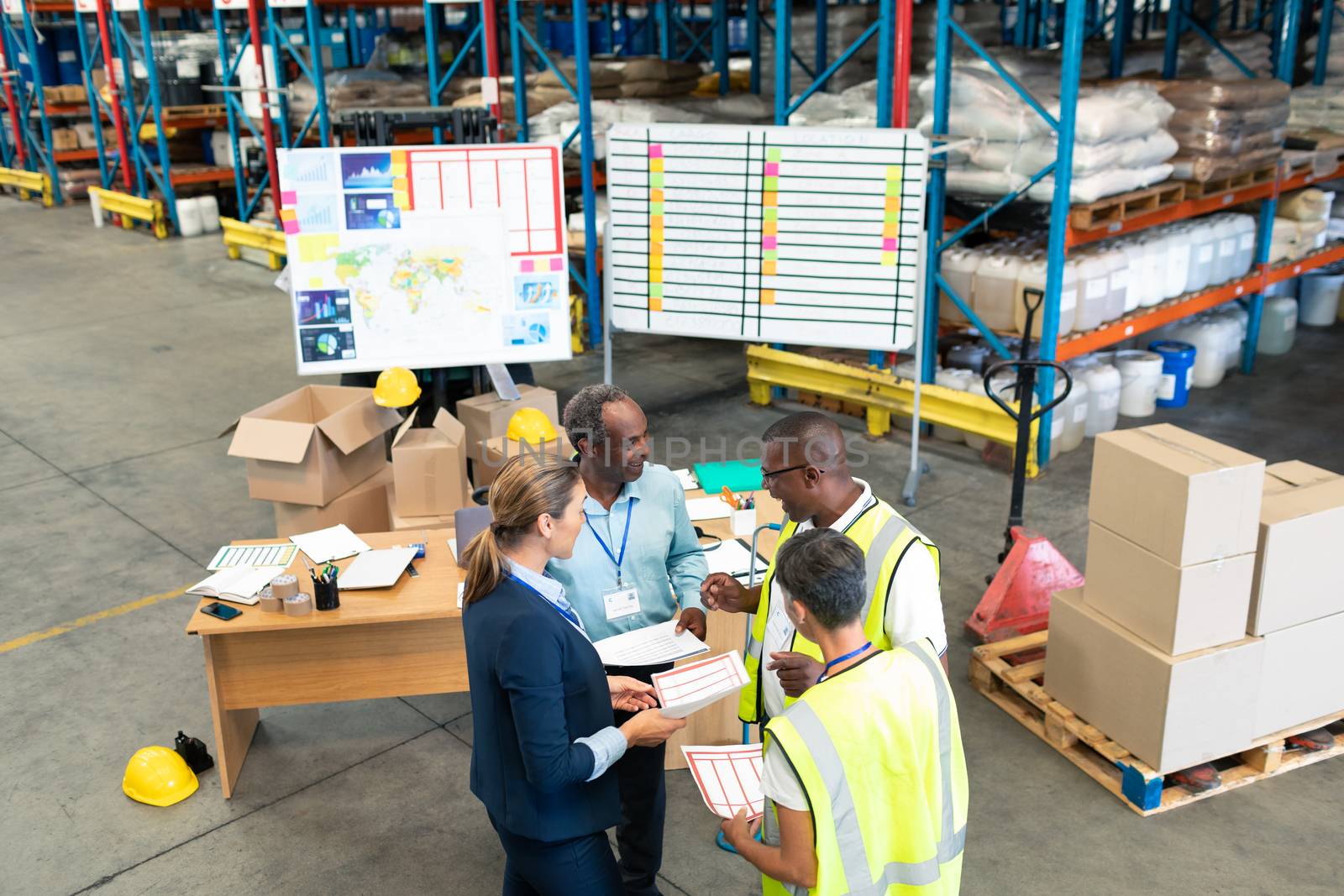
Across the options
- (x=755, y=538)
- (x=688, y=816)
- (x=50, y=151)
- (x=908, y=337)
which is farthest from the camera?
(x=50, y=151)

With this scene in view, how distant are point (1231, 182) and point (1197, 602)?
17.0 feet

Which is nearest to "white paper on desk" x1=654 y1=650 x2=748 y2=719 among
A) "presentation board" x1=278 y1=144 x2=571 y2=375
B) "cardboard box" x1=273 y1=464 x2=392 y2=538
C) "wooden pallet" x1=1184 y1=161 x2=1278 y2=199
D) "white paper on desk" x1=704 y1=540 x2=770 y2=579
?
"white paper on desk" x1=704 y1=540 x2=770 y2=579

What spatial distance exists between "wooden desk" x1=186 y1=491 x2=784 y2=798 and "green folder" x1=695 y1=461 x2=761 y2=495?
16.7 inches

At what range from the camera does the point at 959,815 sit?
2514 mm

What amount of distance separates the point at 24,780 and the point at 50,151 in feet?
52.0

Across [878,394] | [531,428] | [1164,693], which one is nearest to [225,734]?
[531,428]

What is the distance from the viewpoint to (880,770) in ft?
7.61

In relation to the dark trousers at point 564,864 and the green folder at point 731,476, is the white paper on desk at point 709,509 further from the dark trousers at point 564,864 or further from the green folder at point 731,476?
the dark trousers at point 564,864

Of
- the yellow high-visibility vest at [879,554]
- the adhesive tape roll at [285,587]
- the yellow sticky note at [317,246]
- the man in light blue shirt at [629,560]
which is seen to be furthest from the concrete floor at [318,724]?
the yellow sticky note at [317,246]

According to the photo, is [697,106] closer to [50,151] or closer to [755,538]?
[755,538]

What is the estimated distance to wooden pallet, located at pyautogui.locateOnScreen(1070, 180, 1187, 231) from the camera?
6836 millimetres

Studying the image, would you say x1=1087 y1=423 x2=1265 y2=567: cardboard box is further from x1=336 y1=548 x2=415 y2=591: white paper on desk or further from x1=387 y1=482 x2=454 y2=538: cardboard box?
x1=387 y1=482 x2=454 y2=538: cardboard box

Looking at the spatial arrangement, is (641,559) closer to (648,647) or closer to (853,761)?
(648,647)

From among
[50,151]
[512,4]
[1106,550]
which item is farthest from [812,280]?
[50,151]
